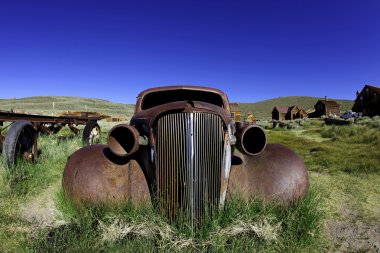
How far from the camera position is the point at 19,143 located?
6297 mm

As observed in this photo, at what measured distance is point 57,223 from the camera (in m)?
3.29

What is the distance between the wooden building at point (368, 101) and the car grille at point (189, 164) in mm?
50772

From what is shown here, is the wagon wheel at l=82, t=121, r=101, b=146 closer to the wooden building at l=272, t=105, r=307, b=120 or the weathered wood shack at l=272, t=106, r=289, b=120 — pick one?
the wooden building at l=272, t=105, r=307, b=120

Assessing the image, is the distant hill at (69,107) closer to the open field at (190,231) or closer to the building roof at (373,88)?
the building roof at (373,88)

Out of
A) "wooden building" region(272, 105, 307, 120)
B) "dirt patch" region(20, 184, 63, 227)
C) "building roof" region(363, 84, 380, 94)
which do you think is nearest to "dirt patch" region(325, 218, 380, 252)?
"dirt patch" region(20, 184, 63, 227)

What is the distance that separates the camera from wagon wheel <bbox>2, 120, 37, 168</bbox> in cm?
564

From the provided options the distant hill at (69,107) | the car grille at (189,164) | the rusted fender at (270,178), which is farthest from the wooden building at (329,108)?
the car grille at (189,164)

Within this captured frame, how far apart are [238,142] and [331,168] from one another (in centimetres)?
513

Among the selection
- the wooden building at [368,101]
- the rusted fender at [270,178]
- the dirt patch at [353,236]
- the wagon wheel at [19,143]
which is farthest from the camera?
the wooden building at [368,101]

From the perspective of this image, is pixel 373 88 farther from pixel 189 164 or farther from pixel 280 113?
pixel 189 164

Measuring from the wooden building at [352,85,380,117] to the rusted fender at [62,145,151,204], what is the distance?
167ft

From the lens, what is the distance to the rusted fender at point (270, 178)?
361 centimetres

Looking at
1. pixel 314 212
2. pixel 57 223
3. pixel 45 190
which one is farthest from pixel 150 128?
pixel 45 190

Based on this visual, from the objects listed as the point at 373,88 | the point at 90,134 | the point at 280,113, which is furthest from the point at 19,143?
the point at 280,113
